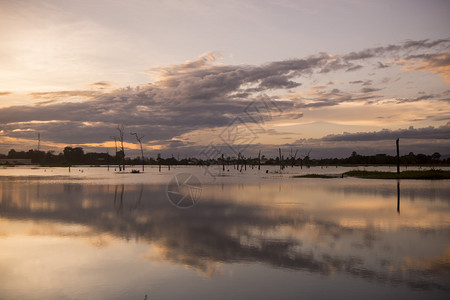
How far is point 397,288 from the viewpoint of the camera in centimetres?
832

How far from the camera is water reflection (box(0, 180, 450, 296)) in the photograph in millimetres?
10188

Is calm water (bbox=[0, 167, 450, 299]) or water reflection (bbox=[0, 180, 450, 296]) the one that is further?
water reflection (bbox=[0, 180, 450, 296])

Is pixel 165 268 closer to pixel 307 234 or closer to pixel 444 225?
pixel 307 234

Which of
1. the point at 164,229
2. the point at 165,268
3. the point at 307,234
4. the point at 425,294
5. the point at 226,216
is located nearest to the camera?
the point at 425,294

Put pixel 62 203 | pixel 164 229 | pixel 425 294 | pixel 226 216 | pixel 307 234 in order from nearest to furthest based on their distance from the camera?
pixel 425 294
pixel 307 234
pixel 164 229
pixel 226 216
pixel 62 203

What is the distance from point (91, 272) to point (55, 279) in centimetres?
90

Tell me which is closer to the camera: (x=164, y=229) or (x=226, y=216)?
(x=164, y=229)

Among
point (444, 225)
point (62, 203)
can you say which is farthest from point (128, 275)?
point (62, 203)

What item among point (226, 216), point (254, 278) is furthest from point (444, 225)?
point (254, 278)

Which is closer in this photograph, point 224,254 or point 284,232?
point 224,254

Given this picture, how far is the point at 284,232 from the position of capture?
15000mm

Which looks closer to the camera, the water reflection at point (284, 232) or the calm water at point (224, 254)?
the calm water at point (224, 254)

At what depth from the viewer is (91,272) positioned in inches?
380

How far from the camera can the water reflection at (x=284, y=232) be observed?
33.4ft
